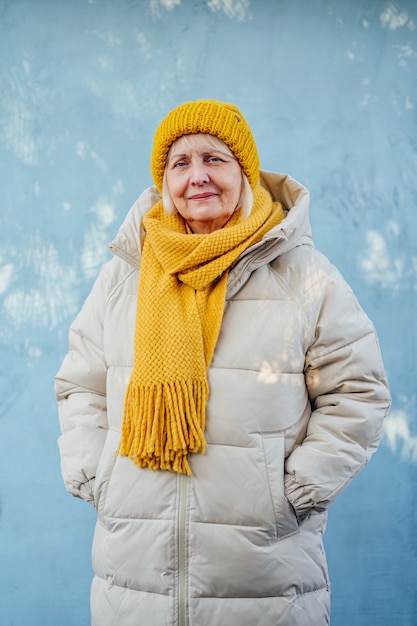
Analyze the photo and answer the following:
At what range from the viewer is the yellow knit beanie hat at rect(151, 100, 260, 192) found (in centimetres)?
187

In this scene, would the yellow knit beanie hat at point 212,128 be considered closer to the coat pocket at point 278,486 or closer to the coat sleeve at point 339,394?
the coat sleeve at point 339,394

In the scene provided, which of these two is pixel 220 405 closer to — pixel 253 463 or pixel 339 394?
pixel 253 463

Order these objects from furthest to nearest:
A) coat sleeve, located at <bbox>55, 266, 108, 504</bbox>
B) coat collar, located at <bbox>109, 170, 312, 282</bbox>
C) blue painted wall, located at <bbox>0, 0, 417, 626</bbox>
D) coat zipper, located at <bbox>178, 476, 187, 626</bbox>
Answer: blue painted wall, located at <bbox>0, 0, 417, 626</bbox> < coat sleeve, located at <bbox>55, 266, 108, 504</bbox> < coat collar, located at <bbox>109, 170, 312, 282</bbox> < coat zipper, located at <bbox>178, 476, 187, 626</bbox>

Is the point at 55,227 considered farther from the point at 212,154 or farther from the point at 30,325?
the point at 212,154

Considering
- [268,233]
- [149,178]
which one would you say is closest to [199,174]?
[268,233]

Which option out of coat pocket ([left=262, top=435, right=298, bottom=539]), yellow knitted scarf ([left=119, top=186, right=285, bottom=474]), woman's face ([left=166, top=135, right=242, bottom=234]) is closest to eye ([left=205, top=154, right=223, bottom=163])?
woman's face ([left=166, top=135, right=242, bottom=234])

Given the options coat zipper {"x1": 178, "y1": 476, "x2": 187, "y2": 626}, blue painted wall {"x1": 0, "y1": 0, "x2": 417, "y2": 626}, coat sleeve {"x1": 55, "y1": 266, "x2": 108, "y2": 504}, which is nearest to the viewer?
coat zipper {"x1": 178, "y1": 476, "x2": 187, "y2": 626}

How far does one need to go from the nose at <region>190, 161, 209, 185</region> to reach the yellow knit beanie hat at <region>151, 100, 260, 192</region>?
0.08 metres

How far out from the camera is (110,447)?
1.86m

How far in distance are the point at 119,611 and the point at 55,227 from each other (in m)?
1.39

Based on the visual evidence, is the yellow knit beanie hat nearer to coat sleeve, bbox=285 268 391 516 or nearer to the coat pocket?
coat sleeve, bbox=285 268 391 516

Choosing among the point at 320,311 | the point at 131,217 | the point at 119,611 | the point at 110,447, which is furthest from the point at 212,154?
the point at 119,611

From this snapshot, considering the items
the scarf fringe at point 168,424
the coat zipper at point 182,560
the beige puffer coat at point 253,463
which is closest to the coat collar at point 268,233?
the beige puffer coat at point 253,463

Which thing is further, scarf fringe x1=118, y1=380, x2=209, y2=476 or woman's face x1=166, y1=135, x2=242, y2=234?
woman's face x1=166, y1=135, x2=242, y2=234
